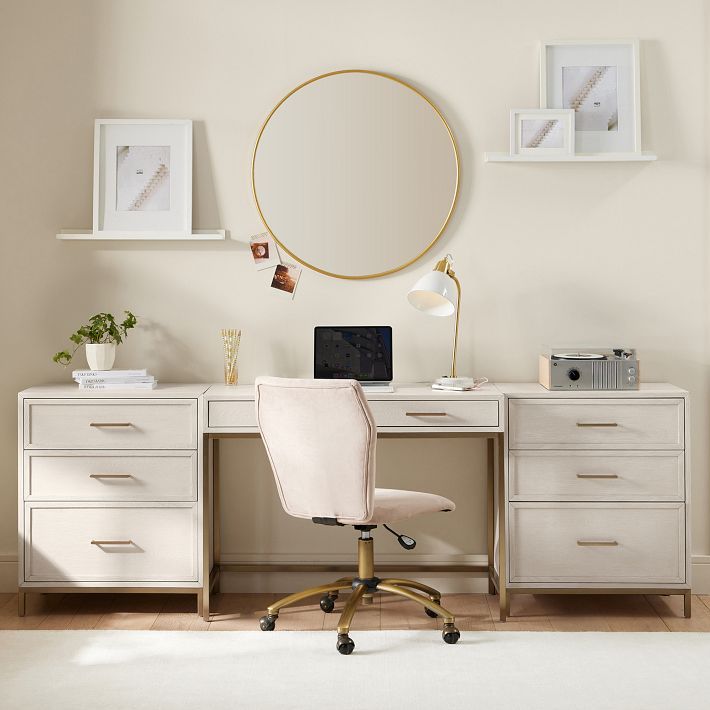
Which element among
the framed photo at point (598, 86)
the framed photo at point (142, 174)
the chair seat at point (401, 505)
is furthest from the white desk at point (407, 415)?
the framed photo at point (598, 86)

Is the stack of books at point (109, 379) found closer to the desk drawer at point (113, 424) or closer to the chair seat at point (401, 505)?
the desk drawer at point (113, 424)

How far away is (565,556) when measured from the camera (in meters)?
3.15

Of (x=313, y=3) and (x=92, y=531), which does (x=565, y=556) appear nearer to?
(x=92, y=531)

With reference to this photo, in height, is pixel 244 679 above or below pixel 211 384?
below

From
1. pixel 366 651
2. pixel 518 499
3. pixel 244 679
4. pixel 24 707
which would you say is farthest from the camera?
pixel 518 499

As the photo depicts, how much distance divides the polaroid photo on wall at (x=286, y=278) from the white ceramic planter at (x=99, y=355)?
69cm

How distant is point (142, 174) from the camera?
3.50 m

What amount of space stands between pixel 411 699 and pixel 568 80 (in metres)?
2.38

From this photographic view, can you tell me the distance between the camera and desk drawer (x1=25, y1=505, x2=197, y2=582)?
124 inches

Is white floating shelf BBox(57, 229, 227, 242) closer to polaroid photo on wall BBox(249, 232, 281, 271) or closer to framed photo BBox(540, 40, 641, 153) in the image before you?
polaroid photo on wall BBox(249, 232, 281, 271)

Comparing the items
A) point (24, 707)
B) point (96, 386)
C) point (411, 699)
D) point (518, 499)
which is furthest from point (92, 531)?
point (518, 499)

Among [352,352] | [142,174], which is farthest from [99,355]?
[352,352]

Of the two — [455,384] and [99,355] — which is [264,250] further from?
[455,384]

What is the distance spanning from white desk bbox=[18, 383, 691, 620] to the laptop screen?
290 mm
